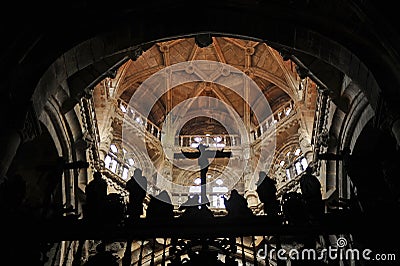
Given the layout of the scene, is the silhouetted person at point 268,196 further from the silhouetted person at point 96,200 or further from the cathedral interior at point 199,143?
the silhouetted person at point 96,200

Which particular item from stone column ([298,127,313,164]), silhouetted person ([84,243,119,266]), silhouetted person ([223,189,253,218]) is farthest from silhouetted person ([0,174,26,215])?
stone column ([298,127,313,164])

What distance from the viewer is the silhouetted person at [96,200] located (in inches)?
172

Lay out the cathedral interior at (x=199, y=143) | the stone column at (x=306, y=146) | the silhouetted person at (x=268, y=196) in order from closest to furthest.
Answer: the cathedral interior at (x=199, y=143), the silhouetted person at (x=268, y=196), the stone column at (x=306, y=146)

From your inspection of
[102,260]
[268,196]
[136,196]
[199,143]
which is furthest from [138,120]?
[102,260]

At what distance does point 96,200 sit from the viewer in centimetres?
454

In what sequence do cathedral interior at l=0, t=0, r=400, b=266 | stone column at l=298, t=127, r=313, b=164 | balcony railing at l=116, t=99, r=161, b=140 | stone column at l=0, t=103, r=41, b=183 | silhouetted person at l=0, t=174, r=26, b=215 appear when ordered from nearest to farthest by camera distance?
1. cathedral interior at l=0, t=0, r=400, b=266
2. silhouetted person at l=0, t=174, r=26, b=215
3. stone column at l=0, t=103, r=41, b=183
4. stone column at l=298, t=127, r=313, b=164
5. balcony railing at l=116, t=99, r=161, b=140

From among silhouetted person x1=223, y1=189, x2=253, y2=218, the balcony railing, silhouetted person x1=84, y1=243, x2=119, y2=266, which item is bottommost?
silhouetted person x1=84, y1=243, x2=119, y2=266

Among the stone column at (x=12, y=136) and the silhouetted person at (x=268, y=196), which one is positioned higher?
the stone column at (x=12, y=136)

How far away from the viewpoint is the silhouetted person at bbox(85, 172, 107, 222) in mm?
4375

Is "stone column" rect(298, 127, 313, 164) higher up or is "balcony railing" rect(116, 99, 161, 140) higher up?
"balcony railing" rect(116, 99, 161, 140)

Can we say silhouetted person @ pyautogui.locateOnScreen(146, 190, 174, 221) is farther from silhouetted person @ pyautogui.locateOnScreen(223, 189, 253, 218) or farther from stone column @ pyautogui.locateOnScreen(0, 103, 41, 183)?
stone column @ pyautogui.locateOnScreen(0, 103, 41, 183)

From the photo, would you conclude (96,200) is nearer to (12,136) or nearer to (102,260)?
(102,260)

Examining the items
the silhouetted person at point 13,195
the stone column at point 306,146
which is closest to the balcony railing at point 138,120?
the stone column at point 306,146

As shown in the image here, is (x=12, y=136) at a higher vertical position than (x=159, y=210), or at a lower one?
higher
